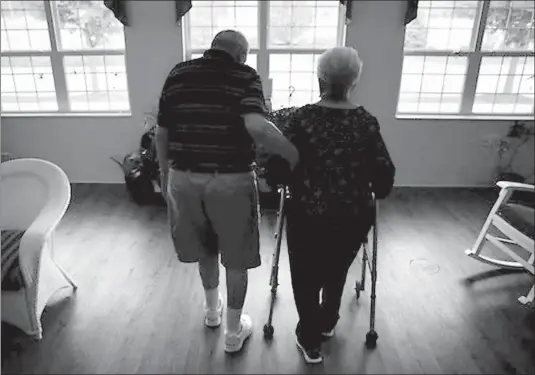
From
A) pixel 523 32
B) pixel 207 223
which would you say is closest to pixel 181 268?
pixel 207 223

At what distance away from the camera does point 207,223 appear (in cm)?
171

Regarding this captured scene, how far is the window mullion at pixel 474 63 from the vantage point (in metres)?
3.48

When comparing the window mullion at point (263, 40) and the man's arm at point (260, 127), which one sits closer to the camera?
the man's arm at point (260, 127)

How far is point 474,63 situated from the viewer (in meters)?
3.63

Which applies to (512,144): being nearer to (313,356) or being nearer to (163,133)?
(313,356)

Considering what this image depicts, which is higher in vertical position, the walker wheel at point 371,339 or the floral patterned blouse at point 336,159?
the floral patterned blouse at point 336,159

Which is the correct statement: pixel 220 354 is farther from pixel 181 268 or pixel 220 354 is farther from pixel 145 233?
pixel 145 233

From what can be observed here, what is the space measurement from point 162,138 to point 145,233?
4.62 ft

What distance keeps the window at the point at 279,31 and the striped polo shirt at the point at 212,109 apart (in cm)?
209

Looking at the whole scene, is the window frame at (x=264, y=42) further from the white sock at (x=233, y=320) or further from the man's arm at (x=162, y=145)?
the white sock at (x=233, y=320)

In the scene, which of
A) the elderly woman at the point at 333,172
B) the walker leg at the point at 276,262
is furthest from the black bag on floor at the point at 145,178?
the elderly woman at the point at 333,172

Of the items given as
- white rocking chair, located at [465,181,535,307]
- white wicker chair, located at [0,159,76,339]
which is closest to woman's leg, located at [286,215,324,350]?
white rocking chair, located at [465,181,535,307]

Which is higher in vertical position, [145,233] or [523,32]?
[523,32]

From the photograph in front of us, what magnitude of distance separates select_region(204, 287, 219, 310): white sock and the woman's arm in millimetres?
862
